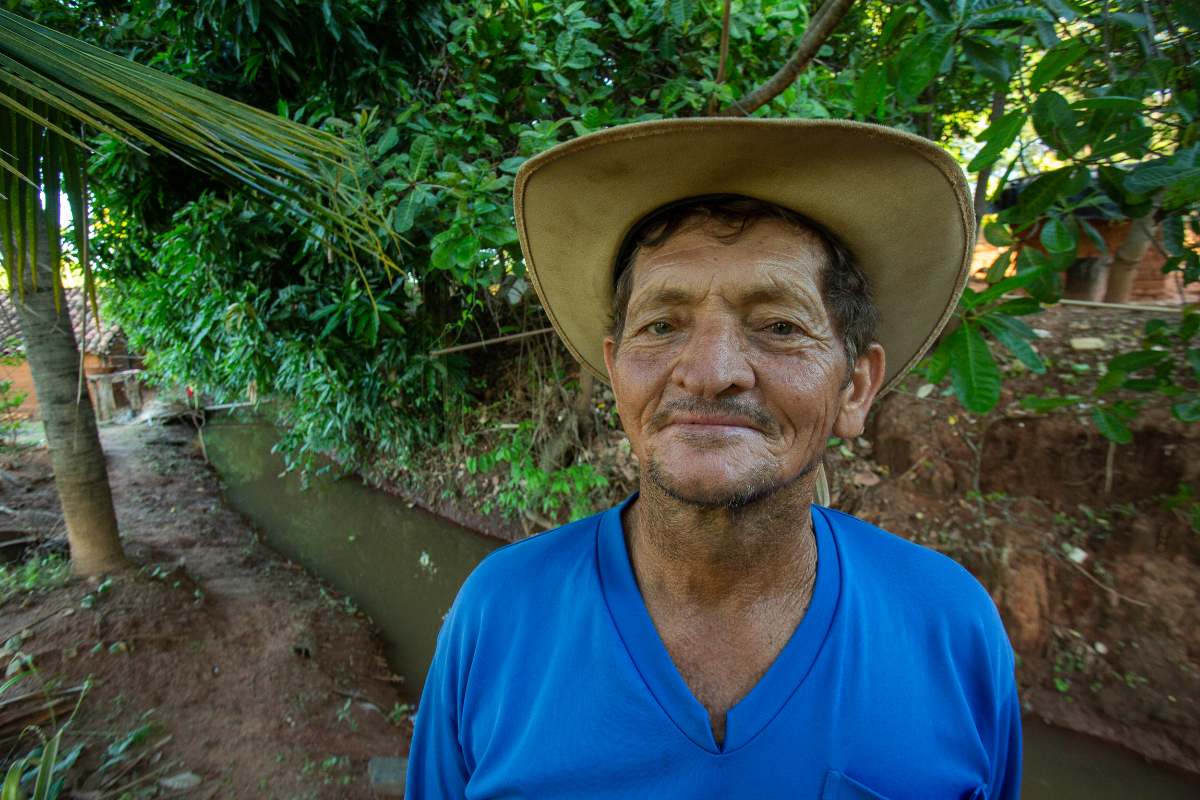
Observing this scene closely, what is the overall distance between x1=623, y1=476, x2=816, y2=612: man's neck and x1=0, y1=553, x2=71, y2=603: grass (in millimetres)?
4082

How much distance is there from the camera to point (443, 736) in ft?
3.48

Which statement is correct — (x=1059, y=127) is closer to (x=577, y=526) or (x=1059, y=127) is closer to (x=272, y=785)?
(x=577, y=526)

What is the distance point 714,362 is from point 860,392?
400 mm

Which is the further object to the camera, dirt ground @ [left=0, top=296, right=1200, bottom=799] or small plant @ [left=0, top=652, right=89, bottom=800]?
dirt ground @ [left=0, top=296, right=1200, bottom=799]

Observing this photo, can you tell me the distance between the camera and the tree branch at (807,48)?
1.70 m

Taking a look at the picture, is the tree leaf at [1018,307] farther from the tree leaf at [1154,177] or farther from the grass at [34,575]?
the grass at [34,575]

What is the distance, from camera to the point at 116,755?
245 cm

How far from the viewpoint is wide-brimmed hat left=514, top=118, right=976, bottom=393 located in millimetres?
906

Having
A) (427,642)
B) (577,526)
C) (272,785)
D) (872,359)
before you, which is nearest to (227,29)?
(577,526)

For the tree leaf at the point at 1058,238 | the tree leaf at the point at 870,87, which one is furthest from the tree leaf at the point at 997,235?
the tree leaf at the point at 870,87

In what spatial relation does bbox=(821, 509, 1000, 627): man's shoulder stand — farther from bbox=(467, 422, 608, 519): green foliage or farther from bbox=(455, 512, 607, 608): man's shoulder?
bbox=(467, 422, 608, 519): green foliage

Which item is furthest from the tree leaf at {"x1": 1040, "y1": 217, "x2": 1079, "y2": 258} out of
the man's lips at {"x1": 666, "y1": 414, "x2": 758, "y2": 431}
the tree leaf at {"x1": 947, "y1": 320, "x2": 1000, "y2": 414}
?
the man's lips at {"x1": 666, "y1": 414, "x2": 758, "y2": 431}

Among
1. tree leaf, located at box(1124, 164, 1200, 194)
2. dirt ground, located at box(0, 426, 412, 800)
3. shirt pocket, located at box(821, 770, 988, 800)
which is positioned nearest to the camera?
shirt pocket, located at box(821, 770, 988, 800)

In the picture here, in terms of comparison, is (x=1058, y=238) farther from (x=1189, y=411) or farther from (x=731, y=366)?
(x=731, y=366)
